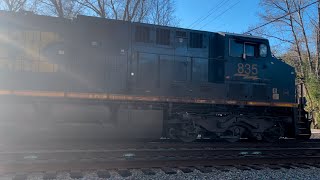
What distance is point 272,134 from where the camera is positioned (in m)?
11.5

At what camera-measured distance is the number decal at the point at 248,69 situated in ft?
36.4

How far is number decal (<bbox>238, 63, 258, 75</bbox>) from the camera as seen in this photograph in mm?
11109

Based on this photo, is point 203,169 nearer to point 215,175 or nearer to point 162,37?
point 215,175

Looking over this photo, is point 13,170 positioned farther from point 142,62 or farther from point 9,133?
point 142,62

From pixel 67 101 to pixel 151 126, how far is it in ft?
7.94

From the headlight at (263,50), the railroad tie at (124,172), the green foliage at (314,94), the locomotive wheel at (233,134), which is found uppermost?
the headlight at (263,50)

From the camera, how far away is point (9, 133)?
336 inches

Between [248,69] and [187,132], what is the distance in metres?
2.93

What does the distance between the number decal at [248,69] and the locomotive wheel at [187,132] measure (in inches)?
95.0

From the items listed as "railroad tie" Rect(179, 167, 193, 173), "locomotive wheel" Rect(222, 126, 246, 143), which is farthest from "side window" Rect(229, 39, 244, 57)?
"railroad tie" Rect(179, 167, 193, 173)

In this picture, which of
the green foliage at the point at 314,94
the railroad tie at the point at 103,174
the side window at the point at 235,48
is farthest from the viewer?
the green foliage at the point at 314,94

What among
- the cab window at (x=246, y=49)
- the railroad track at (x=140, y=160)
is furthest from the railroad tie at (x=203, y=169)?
the cab window at (x=246, y=49)

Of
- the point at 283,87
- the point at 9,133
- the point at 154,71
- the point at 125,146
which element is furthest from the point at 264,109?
the point at 9,133

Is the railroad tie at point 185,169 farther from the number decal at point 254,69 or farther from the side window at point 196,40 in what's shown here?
the number decal at point 254,69
